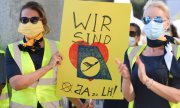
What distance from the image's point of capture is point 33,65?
4184 mm

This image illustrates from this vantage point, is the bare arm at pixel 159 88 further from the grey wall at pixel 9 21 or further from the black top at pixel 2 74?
the grey wall at pixel 9 21

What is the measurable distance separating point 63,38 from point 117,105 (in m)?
1.06

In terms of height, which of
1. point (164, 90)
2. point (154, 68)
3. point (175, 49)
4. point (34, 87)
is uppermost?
point (175, 49)

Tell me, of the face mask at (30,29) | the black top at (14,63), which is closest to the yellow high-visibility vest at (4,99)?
the black top at (14,63)

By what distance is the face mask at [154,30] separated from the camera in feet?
12.4

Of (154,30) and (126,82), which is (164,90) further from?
(154,30)

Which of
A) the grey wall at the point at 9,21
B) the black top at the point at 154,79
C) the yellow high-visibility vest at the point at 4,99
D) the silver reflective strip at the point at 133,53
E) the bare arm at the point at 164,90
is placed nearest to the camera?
the bare arm at the point at 164,90

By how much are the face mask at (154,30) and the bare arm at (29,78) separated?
82 centimetres

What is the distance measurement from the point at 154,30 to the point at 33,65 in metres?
1.05

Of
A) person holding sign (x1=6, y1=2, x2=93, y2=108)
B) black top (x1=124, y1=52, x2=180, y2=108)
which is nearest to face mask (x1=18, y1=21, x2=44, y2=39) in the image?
person holding sign (x1=6, y1=2, x2=93, y2=108)

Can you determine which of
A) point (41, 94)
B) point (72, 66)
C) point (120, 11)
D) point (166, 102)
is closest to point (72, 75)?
point (72, 66)

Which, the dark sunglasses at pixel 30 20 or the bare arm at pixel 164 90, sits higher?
the dark sunglasses at pixel 30 20

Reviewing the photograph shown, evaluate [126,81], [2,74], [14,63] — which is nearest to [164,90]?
[126,81]

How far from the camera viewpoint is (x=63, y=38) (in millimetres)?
4375
